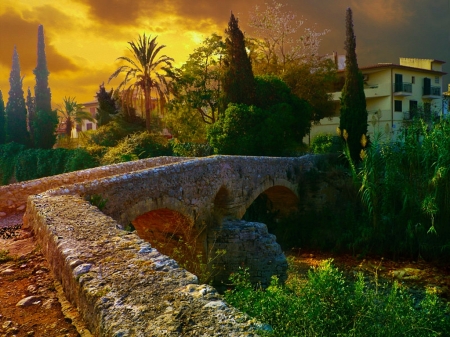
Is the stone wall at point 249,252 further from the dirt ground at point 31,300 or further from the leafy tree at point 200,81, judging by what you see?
the leafy tree at point 200,81

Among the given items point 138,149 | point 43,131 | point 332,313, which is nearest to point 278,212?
point 138,149

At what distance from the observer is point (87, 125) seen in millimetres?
55094

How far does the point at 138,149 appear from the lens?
23.8m

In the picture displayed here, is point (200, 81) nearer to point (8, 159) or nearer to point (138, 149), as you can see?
point (138, 149)

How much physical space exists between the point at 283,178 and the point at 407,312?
1296 centimetres

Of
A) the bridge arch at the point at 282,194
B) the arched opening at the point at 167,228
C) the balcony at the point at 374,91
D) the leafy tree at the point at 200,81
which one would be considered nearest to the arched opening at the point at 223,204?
the arched opening at the point at 167,228

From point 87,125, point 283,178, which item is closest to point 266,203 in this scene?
point 283,178

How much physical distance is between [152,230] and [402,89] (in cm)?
2831

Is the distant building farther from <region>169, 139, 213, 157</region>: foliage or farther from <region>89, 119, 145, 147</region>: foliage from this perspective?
<region>89, 119, 145, 147</region>: foliage

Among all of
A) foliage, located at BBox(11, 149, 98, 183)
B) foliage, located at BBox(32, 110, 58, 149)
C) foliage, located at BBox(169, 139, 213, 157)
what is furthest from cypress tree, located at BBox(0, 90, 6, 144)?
foliage, located at BBox(169, 139, 213, 157)

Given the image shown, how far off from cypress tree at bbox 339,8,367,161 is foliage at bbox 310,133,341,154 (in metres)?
1.56

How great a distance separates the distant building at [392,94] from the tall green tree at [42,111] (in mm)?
20097

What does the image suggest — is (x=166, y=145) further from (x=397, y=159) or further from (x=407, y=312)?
(x=407, y=312)

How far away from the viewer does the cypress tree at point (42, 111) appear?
33.1 m
